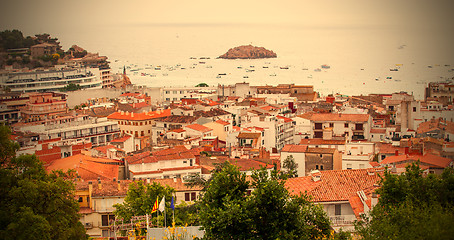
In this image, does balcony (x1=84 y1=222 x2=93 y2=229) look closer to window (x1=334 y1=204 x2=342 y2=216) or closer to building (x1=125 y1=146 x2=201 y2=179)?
building (x1=125 y1=146 x2=201 y2=179)

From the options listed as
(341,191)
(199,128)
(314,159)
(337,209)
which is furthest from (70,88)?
(337,209)

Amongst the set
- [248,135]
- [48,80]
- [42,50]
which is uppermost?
[42,50]

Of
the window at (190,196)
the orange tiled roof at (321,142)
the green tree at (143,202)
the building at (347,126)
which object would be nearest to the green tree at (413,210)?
the green tree at (143,202)

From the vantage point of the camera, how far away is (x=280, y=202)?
22.3 ft

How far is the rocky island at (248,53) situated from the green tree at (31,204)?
107 meters

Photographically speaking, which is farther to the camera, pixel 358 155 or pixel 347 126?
pixel 347 126

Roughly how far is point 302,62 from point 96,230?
303 feet

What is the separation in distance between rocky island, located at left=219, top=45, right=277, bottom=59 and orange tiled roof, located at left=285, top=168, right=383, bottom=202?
105041 millimetres

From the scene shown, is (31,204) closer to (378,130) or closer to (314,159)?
(314,159)

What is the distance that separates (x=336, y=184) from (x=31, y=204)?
488 centimetres

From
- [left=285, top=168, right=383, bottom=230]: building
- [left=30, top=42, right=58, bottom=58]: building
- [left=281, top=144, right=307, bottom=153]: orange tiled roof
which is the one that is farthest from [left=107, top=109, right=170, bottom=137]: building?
[left=30, top=42, right=58, bottom=58]: building

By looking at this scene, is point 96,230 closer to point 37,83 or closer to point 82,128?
point 82,128

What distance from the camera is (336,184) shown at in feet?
32.8

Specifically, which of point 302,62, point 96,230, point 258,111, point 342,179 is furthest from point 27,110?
point 302,62
